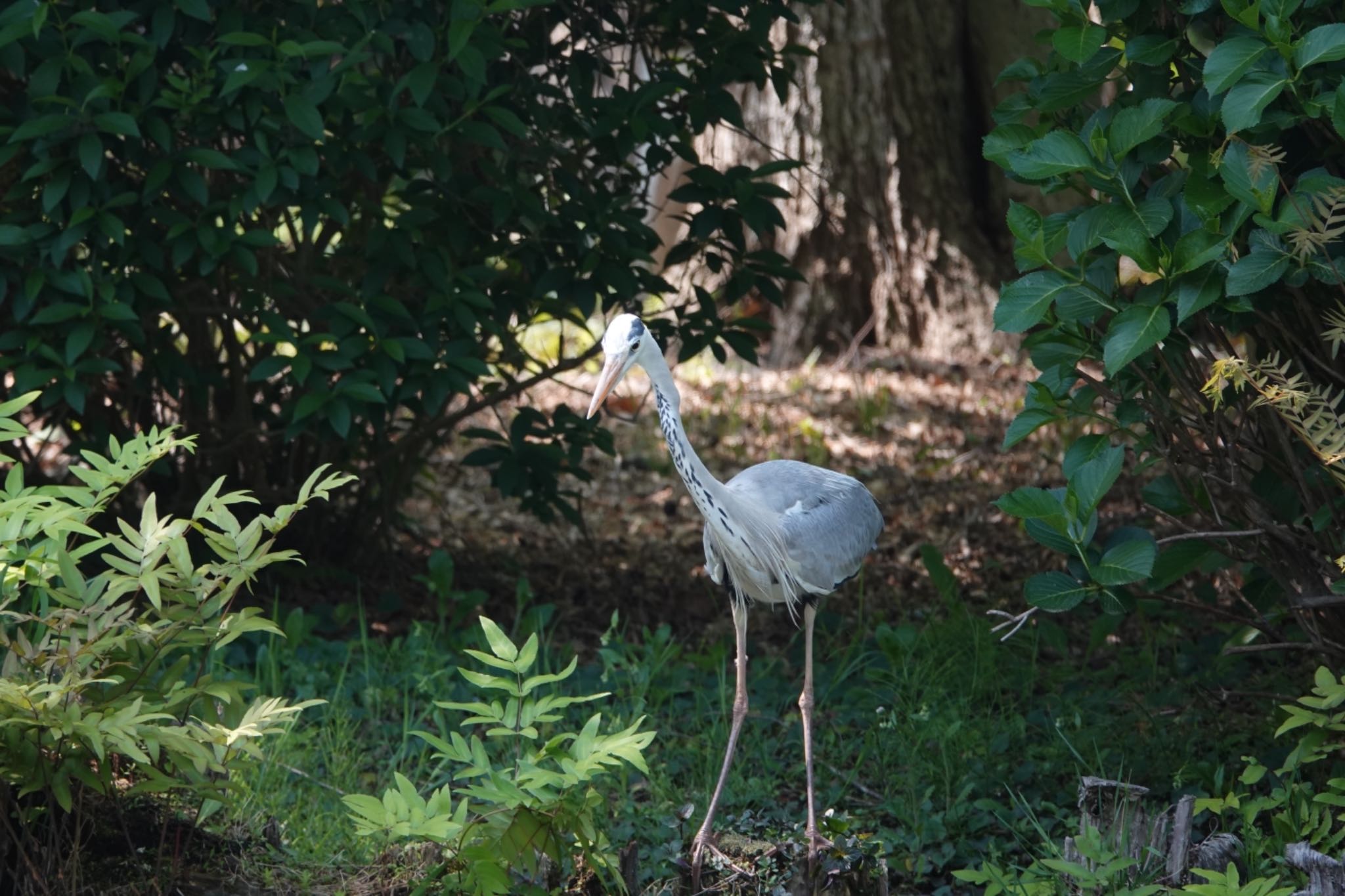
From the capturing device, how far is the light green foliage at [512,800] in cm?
288

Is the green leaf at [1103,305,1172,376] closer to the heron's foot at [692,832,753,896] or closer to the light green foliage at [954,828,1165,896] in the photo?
the light green foliage at [954,828,1165,896]

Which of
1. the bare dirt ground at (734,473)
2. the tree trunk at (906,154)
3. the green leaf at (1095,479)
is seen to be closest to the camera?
the green leaf at (1095,479)

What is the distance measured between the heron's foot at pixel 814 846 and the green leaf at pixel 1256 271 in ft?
5.33

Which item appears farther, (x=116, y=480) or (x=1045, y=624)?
(x=1045, y=624)

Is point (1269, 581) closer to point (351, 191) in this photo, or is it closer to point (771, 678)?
point (771, 678)

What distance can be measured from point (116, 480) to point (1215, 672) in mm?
3449

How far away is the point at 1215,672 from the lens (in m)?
4.50

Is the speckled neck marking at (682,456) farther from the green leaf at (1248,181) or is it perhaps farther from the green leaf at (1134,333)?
the green leaf at (1248,181)

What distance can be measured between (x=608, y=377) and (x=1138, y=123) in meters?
1.37

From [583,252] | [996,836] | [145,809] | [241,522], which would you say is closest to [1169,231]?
[996,836]

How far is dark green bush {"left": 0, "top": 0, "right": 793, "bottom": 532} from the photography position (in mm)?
4070

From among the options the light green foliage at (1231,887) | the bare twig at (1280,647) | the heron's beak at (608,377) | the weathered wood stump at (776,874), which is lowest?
the weathered wood stump at (776,874)

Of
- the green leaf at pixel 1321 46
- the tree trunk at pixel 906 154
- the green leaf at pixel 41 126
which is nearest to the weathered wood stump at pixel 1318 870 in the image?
the green leaf at pixel 1321 46

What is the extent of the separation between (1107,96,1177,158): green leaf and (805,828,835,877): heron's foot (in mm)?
1798
